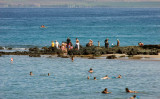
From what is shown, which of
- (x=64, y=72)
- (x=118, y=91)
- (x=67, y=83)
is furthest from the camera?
(x=64, y=72)

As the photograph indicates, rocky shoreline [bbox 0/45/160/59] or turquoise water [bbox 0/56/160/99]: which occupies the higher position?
rocky shoreline [bbox 0/45/160/59]

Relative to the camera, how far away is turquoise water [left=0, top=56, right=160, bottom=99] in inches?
1569

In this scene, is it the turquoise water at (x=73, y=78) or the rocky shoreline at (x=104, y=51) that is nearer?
the turquoise water at (x=73, y=78)

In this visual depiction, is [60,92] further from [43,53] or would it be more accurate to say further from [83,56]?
[43,53]

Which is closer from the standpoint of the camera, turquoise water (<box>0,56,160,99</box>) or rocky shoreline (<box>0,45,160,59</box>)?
turquoise water (<box>0,56,160,99</box>)

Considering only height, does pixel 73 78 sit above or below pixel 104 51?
below

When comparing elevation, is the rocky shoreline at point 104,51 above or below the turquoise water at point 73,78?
above

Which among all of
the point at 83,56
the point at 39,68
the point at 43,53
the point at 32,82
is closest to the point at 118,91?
the point at 32,82

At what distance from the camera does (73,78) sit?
47469mm

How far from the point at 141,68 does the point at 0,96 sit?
19.6 m

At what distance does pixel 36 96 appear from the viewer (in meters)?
39.2

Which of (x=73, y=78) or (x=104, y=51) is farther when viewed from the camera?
(x=104, y=51)

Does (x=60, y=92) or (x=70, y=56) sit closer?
(x=60, y=92)

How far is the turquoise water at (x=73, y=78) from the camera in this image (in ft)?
131
